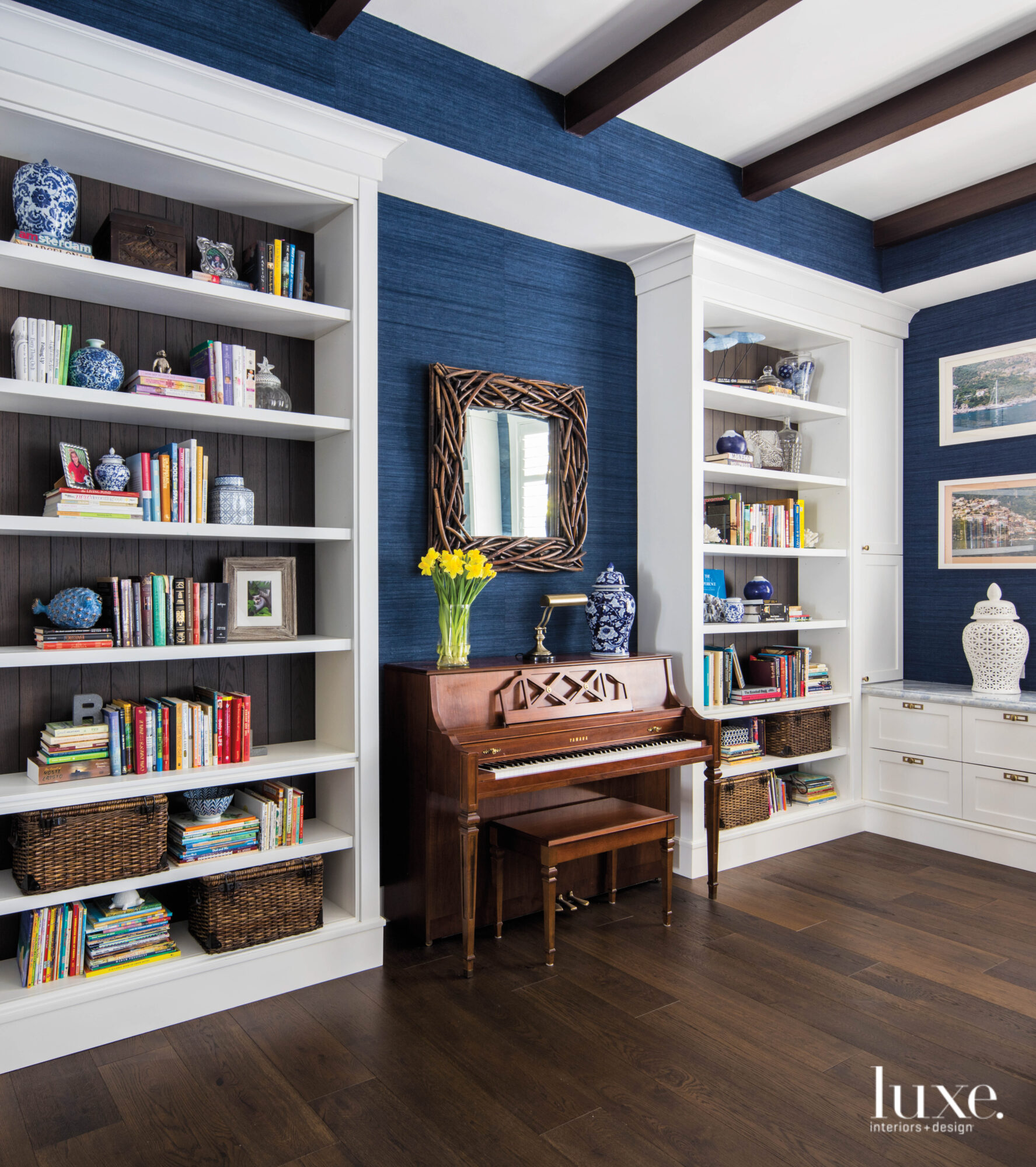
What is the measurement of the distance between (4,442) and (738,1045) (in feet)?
8.78

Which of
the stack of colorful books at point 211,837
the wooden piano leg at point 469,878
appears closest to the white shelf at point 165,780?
the stack of colorful books at point 211,837

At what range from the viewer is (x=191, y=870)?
2479 millimetres

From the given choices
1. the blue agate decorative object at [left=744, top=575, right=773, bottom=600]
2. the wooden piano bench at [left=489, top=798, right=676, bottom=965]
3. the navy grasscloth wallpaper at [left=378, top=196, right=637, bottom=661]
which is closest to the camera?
the wooden piano bench at [left=489, top=798, right=676, bottom=965]

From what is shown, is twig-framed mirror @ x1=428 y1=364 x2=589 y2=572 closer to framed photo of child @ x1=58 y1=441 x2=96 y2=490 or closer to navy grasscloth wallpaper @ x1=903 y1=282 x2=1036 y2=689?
framed photo of child @ x1=58 y1=441 x2=96 y2=490

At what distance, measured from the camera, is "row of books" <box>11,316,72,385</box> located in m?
2.32

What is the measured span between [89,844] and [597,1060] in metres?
1.49

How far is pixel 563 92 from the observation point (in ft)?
10.3

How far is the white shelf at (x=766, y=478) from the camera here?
3.84 m

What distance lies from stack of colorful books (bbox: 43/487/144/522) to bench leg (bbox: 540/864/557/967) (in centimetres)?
167

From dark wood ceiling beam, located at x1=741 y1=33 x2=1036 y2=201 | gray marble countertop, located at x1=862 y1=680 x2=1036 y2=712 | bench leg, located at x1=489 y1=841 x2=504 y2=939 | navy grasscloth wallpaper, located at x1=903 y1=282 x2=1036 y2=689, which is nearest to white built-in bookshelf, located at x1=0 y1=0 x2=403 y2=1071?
bench leg, located at x1=489 y1=841 x2=504 y2=939

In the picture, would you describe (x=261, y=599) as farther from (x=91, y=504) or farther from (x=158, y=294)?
(x=158, y=294)

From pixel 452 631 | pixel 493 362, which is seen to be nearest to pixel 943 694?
pixel 452 631

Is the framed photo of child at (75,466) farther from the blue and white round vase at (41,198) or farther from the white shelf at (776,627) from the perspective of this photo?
the white shelf at (776,627)

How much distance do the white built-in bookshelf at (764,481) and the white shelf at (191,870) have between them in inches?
62.8
